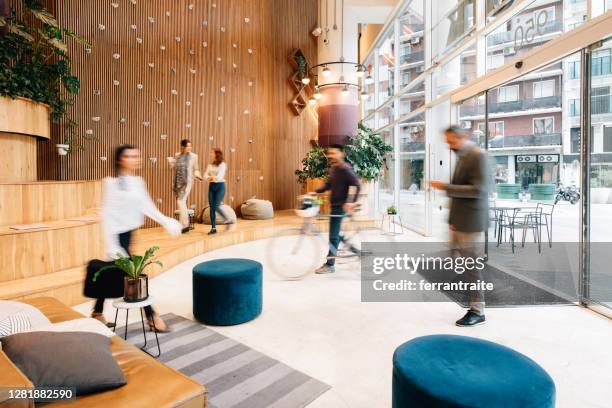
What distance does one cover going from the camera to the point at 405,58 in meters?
9.54

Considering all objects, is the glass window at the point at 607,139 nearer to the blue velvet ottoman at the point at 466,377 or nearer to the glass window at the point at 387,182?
the blue velvet ottoman at the point at 466,377

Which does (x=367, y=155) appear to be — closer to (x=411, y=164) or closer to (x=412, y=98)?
(x=411, y=164)

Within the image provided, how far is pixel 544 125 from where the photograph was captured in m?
6.11

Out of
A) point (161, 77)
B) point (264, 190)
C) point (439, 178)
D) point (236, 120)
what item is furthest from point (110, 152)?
point (439, 178)

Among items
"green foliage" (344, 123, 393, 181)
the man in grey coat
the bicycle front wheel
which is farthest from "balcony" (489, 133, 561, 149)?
"green foliage" (344, 123, 393, 181)

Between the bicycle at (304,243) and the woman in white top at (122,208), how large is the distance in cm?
216

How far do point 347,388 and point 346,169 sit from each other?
2927 mm

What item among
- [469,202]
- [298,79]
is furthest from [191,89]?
[469,202]

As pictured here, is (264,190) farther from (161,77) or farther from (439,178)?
(439,178)

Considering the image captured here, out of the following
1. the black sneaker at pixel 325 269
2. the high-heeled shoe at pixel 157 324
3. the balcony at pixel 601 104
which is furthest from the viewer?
the black sneaker at pixel 325 269

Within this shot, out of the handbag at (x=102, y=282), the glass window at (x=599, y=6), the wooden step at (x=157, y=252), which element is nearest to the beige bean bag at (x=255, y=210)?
the wooden step at (x=157, y=252)

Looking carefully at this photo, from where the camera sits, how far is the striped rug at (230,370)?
238 centimetres

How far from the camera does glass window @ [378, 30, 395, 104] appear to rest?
Answer: 35.3 ft

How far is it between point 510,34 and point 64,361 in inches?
226
